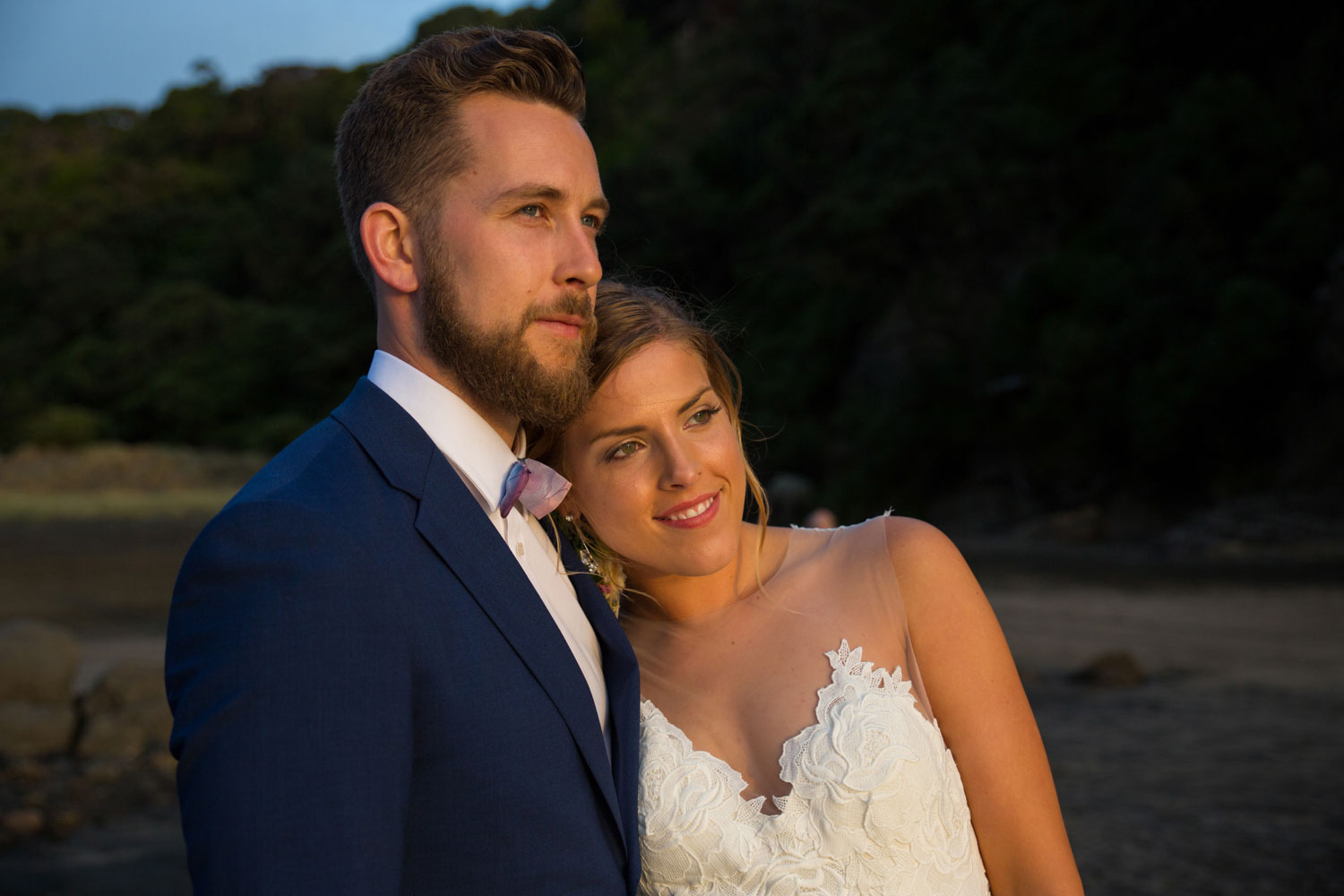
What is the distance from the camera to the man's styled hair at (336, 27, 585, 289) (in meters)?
1.89

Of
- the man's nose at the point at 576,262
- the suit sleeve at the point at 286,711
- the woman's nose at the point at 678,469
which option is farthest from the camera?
the woman's nose at the point at 678,469

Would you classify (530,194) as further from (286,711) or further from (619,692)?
(286,711)

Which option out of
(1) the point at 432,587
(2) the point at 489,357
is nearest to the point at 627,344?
(2) the point at 489,357

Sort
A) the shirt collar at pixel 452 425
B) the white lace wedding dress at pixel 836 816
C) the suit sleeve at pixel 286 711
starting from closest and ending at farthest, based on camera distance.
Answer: the suit sleeve at pixel 286 711 → the shirt collar at pixel 452 425 → the white lace wedding dress at pixel 836 816

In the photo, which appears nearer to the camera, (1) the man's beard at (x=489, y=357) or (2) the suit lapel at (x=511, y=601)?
(2) the suit lapel at (x=511, y=601)

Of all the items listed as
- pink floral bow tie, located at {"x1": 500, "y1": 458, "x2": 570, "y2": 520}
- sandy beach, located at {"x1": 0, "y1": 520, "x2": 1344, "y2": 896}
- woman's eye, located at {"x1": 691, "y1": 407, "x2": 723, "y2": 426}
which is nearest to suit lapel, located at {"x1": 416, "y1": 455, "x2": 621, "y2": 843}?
pink floral bow tie, located at {"x1": 500, "y1": 458, "x2": 570, "y2": 520}

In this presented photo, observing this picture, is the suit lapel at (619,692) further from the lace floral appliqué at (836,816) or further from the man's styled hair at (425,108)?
the man's styled hair at (425,108)

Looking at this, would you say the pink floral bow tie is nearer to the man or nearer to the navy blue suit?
the man

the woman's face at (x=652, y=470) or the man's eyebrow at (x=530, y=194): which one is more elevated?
the man's eyebrow at (x=530, y=194)

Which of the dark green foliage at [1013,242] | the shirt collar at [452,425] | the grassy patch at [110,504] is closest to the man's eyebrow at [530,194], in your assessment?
the shirt collar at [452,425]

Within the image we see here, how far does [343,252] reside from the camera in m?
48.1

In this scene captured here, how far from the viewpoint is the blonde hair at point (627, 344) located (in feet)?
8.15

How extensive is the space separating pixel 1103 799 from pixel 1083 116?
2118cm

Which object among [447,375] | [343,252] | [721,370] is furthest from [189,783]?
→ [343,252]
